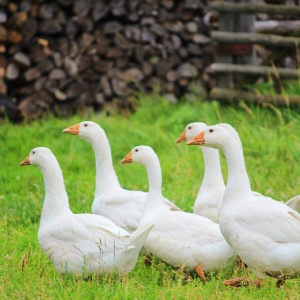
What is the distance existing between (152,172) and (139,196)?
0.44 metres

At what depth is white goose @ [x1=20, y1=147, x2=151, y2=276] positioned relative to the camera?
5.23 m

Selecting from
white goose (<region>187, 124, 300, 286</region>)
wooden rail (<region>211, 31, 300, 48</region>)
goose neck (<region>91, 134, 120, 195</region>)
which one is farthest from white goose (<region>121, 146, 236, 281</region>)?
wooden rail (<region>211, 31, 300, 48</region>)

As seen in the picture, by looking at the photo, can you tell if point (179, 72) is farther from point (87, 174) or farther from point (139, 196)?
point (139, 196)

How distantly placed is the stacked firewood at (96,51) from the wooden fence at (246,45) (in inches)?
44.0

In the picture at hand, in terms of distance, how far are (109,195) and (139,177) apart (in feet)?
7.12

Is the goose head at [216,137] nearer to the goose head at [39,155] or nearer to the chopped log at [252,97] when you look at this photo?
the goose head at [39,155]

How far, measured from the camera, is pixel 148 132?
10.0m

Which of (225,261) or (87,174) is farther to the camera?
(87,174)

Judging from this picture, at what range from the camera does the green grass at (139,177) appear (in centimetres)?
508

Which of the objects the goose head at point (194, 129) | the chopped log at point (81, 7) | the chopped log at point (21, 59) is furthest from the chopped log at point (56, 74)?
the goose head at point (194, 129)

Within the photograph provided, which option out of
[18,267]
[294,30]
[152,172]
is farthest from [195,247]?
[294,30]

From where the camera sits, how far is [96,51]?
11.6 metres

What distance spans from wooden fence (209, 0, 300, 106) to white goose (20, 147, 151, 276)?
4726 mm

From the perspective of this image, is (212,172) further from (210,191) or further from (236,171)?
(236,171)
